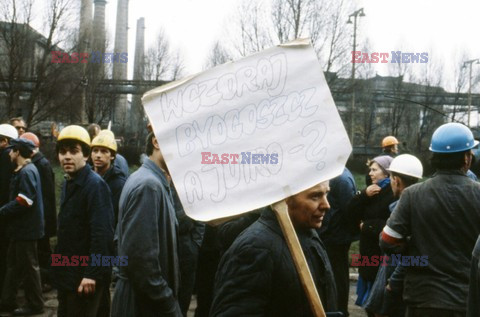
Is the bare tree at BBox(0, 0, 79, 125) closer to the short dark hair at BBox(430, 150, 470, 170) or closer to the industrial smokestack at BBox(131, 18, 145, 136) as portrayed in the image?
the industrial smokestack at BBox(131, 18, 145, 136)

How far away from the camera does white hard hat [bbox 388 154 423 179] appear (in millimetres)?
4430

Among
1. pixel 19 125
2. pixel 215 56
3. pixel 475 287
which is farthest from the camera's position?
pixel 215 56

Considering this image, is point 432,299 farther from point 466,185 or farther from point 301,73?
point 301,73

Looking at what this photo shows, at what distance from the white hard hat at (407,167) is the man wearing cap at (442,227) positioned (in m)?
1.00

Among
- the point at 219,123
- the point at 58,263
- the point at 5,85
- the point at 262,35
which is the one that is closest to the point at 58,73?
the point at 5,85

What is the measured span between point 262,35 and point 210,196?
79.8ft

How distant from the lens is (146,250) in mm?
2904

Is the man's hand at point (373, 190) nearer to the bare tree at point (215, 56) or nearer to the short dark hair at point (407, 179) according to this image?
the short dark hair at point (407, 179)

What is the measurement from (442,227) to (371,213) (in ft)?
6.37

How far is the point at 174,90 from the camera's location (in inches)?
96.0

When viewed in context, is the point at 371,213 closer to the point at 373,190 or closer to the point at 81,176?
the point at 373,190

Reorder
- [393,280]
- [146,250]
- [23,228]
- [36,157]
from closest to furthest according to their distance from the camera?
[146,250] < [393,280] < [23,228] < [36,157]

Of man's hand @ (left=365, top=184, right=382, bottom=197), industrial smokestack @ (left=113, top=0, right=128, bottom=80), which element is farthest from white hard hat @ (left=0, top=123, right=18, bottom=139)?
industrial smokestack @ (left=113, top=0, right=128, bottom=80)

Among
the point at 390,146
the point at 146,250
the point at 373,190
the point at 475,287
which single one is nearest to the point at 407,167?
the point at 373,190
